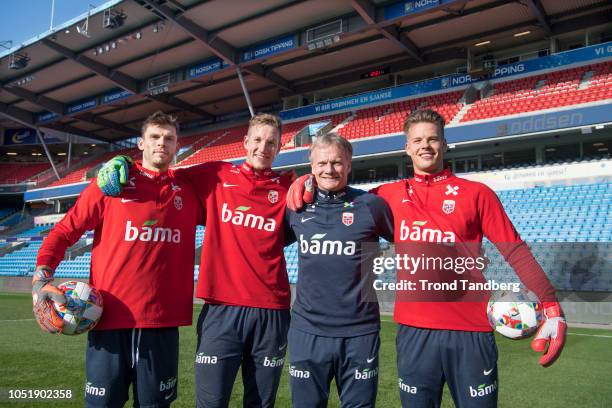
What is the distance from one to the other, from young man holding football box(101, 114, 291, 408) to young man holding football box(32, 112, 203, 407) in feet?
0.50

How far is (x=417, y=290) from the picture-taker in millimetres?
2574

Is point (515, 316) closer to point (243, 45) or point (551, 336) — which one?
point (551, 336)

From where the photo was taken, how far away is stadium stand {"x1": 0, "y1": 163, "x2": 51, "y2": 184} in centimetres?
3600

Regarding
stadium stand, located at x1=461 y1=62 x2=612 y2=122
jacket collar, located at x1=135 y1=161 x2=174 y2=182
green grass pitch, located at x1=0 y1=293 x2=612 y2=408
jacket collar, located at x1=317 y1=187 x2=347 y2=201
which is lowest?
green grass pitch, located at x1=0 y1=293 x2=612 y2=408

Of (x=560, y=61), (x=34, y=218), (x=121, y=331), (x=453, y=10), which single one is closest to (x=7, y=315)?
(x=121, y=331)

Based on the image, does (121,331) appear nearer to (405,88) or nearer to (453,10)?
(453,10)

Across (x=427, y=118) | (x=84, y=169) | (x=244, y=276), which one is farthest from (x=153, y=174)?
(x=84, y=169)

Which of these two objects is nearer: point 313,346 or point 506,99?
point 313,346

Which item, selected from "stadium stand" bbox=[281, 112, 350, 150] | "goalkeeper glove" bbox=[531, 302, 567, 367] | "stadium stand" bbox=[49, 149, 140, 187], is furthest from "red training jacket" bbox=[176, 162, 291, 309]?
"stadium stand" bbox=[49, 149, 140, 187]

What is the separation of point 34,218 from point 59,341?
29859mm

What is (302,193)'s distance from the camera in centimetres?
280

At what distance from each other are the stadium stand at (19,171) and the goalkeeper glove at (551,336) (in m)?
40.0

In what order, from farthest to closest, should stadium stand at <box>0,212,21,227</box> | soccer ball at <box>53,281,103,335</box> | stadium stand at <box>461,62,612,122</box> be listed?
stadium stand at <box>0,212,21,227</box>
stadium stand at <box>461,62,612,122</box>
soccer ball at <box>53,281,103,335</box>

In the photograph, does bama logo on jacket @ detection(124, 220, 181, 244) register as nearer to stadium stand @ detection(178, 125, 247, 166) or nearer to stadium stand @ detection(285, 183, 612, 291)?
stadium stand @ detection(285, 183, 612, 291)
